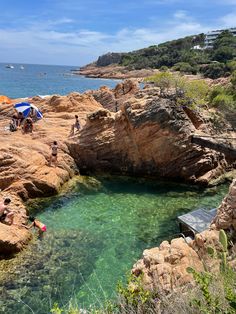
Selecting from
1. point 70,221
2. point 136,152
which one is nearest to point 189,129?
point 136,152

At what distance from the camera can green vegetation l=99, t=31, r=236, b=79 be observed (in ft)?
301

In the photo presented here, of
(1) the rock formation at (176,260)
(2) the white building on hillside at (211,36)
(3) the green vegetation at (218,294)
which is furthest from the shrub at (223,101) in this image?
(2) the white building on hillside at (211,36)

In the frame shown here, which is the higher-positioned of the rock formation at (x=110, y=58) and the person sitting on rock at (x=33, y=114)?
the person sitting on rock at (x=33, y=114)

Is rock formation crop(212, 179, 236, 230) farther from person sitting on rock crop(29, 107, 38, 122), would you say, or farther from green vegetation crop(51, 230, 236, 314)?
person sitting on rock crop(29, 107, 38, 122)

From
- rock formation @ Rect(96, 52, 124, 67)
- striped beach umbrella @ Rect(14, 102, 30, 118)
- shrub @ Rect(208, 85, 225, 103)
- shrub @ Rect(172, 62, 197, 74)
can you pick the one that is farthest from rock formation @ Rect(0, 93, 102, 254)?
rock formation @ Rect(96, 52, 124, 67)

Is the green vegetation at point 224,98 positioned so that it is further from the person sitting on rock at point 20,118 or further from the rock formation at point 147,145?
the person sitting on rock at point 20,118

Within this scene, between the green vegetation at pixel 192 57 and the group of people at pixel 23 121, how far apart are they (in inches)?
2005

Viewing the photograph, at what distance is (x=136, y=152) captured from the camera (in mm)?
21156

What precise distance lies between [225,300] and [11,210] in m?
11.1

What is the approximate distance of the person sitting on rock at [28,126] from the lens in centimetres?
2327

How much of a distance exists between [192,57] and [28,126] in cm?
9455

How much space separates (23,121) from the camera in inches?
971

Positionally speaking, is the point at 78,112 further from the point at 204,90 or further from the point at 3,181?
the point at 3,181

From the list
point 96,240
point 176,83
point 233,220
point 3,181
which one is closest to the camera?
point 233,220
